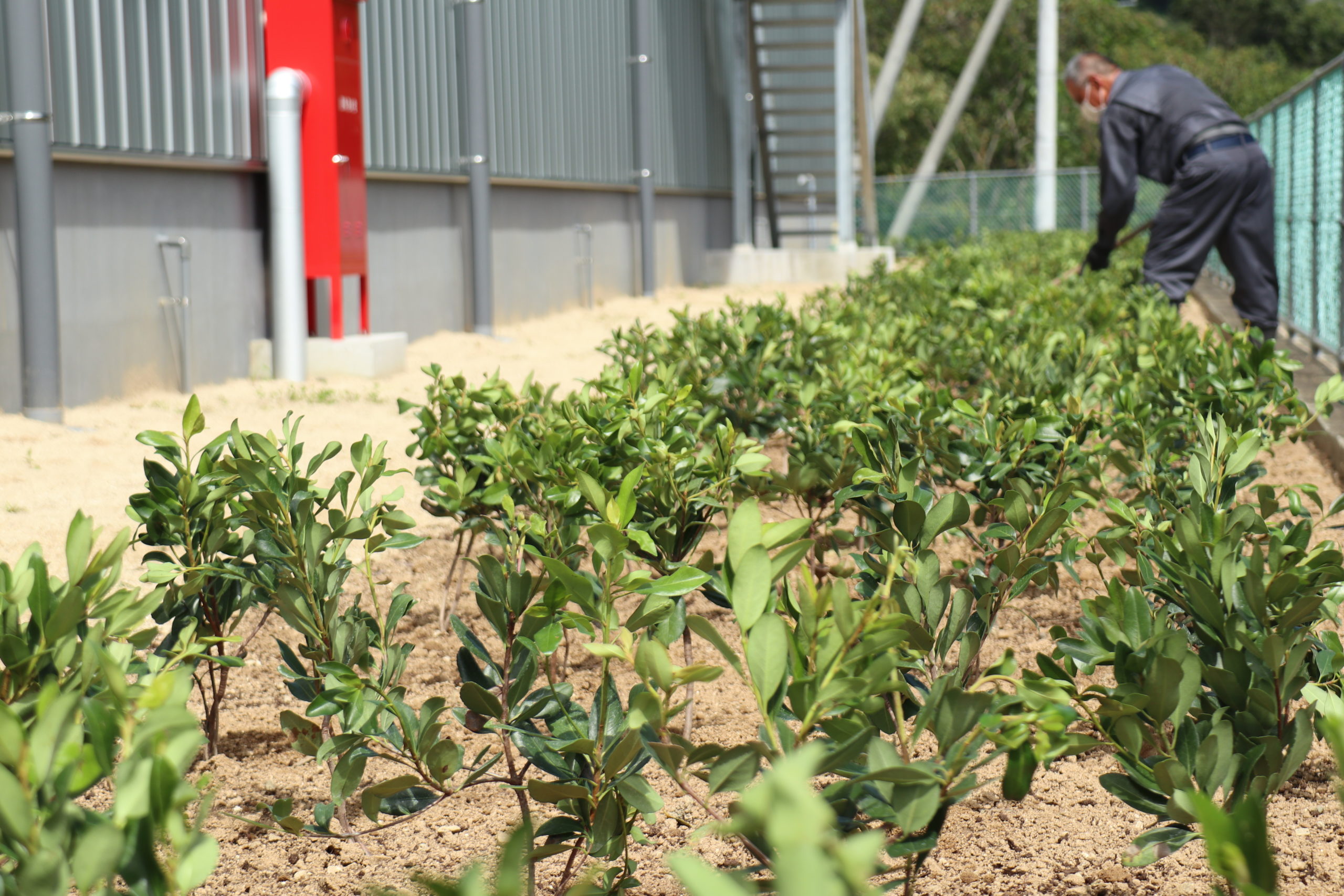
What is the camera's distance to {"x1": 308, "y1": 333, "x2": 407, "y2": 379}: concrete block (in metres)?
8.91

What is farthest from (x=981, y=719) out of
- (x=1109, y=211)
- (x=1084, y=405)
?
(x=1109, y=211)

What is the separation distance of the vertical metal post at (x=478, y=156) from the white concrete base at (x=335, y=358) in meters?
2.93

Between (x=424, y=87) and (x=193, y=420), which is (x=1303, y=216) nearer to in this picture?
(x=424, y=87)

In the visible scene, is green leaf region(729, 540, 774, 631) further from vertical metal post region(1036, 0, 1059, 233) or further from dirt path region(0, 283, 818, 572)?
vertical metal post region(1036, 0, 1059, 233)

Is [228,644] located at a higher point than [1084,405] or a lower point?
lower

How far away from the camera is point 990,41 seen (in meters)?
27.1

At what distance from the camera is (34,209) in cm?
653

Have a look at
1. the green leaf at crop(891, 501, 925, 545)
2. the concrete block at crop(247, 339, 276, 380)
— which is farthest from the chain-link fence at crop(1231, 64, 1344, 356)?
the concrete block at crop(247, 339, 276, 380)

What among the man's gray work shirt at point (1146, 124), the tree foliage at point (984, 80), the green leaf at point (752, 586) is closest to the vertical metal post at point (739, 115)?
the man's gray work shirt at point (1146, 124)

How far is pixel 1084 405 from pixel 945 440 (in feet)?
2.71

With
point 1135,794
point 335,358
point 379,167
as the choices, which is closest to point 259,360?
point 335,358

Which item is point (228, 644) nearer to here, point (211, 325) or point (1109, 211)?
point (211, 325)

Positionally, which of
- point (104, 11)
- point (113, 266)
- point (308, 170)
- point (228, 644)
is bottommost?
point (228, 644)

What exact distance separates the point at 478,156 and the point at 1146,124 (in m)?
6.01
